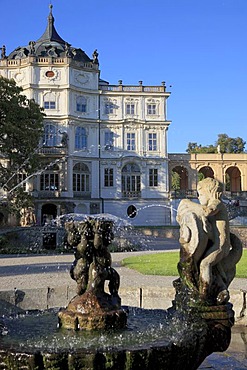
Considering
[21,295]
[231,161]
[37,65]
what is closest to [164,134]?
[231,161]

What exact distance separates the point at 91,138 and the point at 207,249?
4072 centimetres

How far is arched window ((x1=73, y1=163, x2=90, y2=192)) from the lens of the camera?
1730 inches

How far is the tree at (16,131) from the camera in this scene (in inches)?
1157

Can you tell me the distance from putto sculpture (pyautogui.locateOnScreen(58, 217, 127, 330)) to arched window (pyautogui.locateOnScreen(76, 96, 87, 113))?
40.6 metres

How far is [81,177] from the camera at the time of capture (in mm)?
44375

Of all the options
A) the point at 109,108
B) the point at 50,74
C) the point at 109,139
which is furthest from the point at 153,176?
the point at 50,74

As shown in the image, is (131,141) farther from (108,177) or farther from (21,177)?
(21,177)

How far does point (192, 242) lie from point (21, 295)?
184 inches

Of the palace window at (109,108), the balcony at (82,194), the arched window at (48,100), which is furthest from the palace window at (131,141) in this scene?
the arched window at (48,100)

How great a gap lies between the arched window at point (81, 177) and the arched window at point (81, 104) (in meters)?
5.89

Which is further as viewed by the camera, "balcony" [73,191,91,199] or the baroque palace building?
A: "balcony" [73,191,91,199]

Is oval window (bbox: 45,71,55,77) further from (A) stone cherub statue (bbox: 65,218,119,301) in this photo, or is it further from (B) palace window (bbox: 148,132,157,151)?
(A) stone cherub statue (bbox: 65,218,119,301)

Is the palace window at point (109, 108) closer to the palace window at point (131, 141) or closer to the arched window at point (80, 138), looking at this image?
the palace window at point (131, 141)

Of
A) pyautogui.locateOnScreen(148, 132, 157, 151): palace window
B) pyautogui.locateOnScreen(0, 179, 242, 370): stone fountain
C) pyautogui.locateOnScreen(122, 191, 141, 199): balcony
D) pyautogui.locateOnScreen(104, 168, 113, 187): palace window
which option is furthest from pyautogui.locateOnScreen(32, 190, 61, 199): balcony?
pyautogui.locateOnScreen(0, 179, 242, 370): stone fountain
